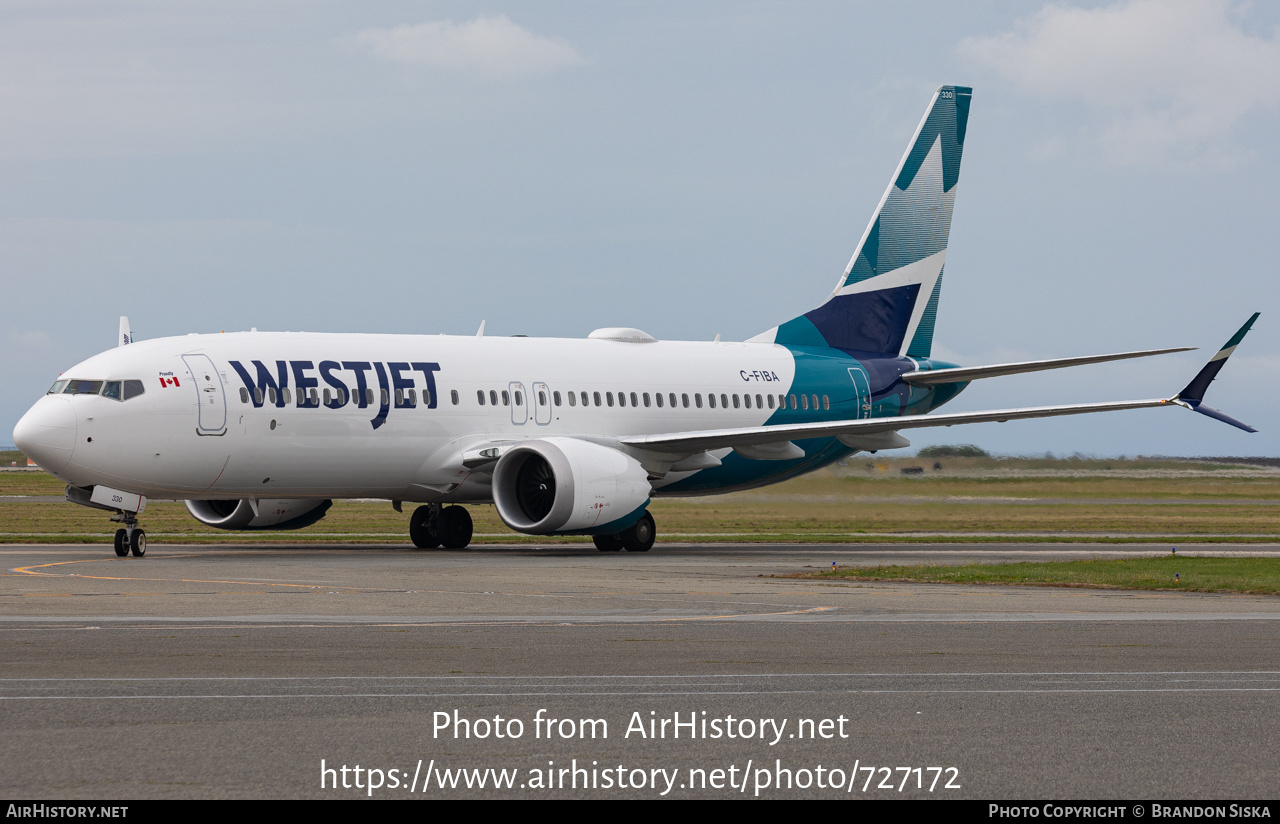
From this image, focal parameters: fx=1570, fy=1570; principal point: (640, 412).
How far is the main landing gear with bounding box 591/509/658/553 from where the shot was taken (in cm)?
3170

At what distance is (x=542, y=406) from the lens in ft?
105

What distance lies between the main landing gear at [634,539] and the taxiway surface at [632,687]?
10088 millimetres

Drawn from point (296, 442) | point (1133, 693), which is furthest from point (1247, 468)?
point (1133, 693)

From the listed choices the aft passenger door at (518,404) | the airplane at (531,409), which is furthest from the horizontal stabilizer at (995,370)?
the aft passenger door at (518,404)

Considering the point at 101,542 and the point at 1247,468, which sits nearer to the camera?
the point at 101,542

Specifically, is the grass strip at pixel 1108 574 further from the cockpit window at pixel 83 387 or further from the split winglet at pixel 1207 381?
the cockpit window at pixel 83 387

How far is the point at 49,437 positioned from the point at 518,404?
9.28 meters

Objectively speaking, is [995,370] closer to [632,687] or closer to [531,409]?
[531,409]

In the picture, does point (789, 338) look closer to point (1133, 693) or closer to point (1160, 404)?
point (1160, 404)

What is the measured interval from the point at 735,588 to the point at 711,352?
1511 cm

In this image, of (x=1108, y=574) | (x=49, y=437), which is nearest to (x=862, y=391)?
(x=1108, y=574)

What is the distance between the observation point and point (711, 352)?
118 ft

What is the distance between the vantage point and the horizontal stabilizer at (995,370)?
31594mm

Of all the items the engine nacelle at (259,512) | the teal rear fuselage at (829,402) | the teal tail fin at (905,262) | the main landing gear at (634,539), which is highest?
the teal tail fin at (905,262)
